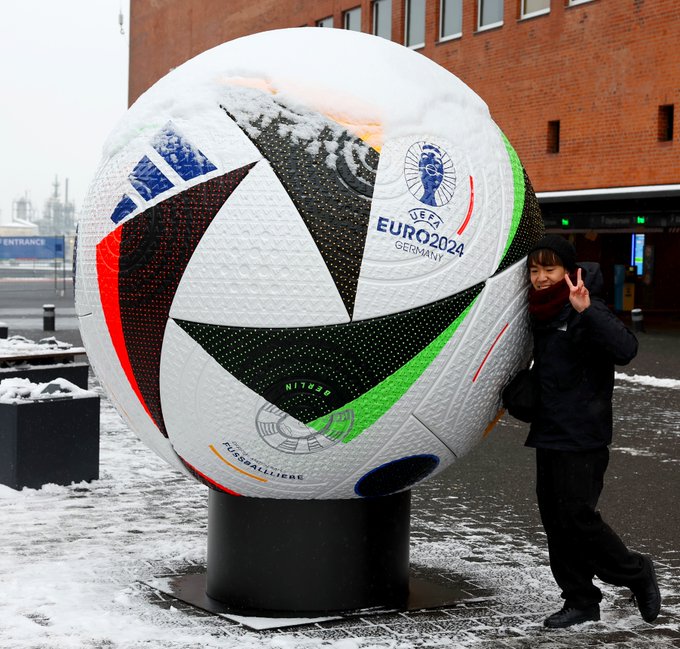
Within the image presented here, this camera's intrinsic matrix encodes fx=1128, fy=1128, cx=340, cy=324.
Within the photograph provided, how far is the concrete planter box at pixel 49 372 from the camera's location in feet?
29.3

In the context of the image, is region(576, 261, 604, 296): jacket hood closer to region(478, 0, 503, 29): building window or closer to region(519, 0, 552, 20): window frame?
region(519, 0, 552, 20): window frame

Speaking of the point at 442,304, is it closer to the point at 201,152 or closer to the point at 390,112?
the point at 390,112

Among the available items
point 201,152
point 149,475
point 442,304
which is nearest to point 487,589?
point 442,304

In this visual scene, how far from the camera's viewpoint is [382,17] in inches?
1298

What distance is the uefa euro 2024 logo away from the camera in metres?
4.34

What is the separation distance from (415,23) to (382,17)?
57.6 inches

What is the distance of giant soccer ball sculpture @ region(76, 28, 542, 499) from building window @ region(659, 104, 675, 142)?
2163 cm

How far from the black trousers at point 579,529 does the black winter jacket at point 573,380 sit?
71 mm

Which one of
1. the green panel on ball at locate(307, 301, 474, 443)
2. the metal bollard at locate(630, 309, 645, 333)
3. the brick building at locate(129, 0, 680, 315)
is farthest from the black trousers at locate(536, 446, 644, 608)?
the brick building at locate(129, 0, 680, 315)

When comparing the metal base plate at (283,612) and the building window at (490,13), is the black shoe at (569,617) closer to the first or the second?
the metal base plate at (283,612)

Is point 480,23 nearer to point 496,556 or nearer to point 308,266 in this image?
point 496,556

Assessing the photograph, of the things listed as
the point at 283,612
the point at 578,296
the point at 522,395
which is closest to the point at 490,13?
the point at 578,296

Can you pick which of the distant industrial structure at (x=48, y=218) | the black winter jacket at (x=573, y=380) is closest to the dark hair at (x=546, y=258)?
the black winter jacket at (x=573, y=380)

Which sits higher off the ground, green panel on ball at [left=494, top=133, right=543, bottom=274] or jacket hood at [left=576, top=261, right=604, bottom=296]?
green panel on ball at [left=494, top=133, right=543, bottom=274]
